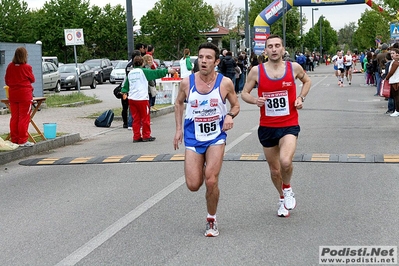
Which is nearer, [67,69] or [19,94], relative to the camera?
A: [19,94]

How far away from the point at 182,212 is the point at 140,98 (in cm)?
744

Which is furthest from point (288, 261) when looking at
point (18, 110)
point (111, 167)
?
point (18, 110)

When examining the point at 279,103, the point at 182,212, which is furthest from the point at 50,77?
the point at 279,103

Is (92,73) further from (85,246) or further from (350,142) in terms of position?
(85,246)

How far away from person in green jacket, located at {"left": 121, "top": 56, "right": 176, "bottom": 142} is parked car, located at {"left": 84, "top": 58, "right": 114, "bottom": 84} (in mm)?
28855

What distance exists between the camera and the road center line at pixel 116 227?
6074mm

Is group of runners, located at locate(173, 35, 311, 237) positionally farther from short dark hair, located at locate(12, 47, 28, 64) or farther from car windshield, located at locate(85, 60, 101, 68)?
car windshield, located at locate(85, 60, 101, 68)

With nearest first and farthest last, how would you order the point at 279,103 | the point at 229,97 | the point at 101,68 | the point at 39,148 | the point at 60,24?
the point at 229,97
the point at 279,103
the point at 39,148
the point at 101,68
the point at 60,24

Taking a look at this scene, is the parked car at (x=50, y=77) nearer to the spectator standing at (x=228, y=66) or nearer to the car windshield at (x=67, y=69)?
the car windshield at (x=67, y=69)

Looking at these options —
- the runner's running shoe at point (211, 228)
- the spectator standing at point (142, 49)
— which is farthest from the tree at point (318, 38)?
the runner's running shoe at point (211, 228)

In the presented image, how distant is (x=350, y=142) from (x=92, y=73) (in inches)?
1111

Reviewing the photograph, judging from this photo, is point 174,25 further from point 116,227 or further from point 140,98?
point 116,227

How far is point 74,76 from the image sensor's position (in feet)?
124

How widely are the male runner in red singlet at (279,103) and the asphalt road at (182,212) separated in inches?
18.3
